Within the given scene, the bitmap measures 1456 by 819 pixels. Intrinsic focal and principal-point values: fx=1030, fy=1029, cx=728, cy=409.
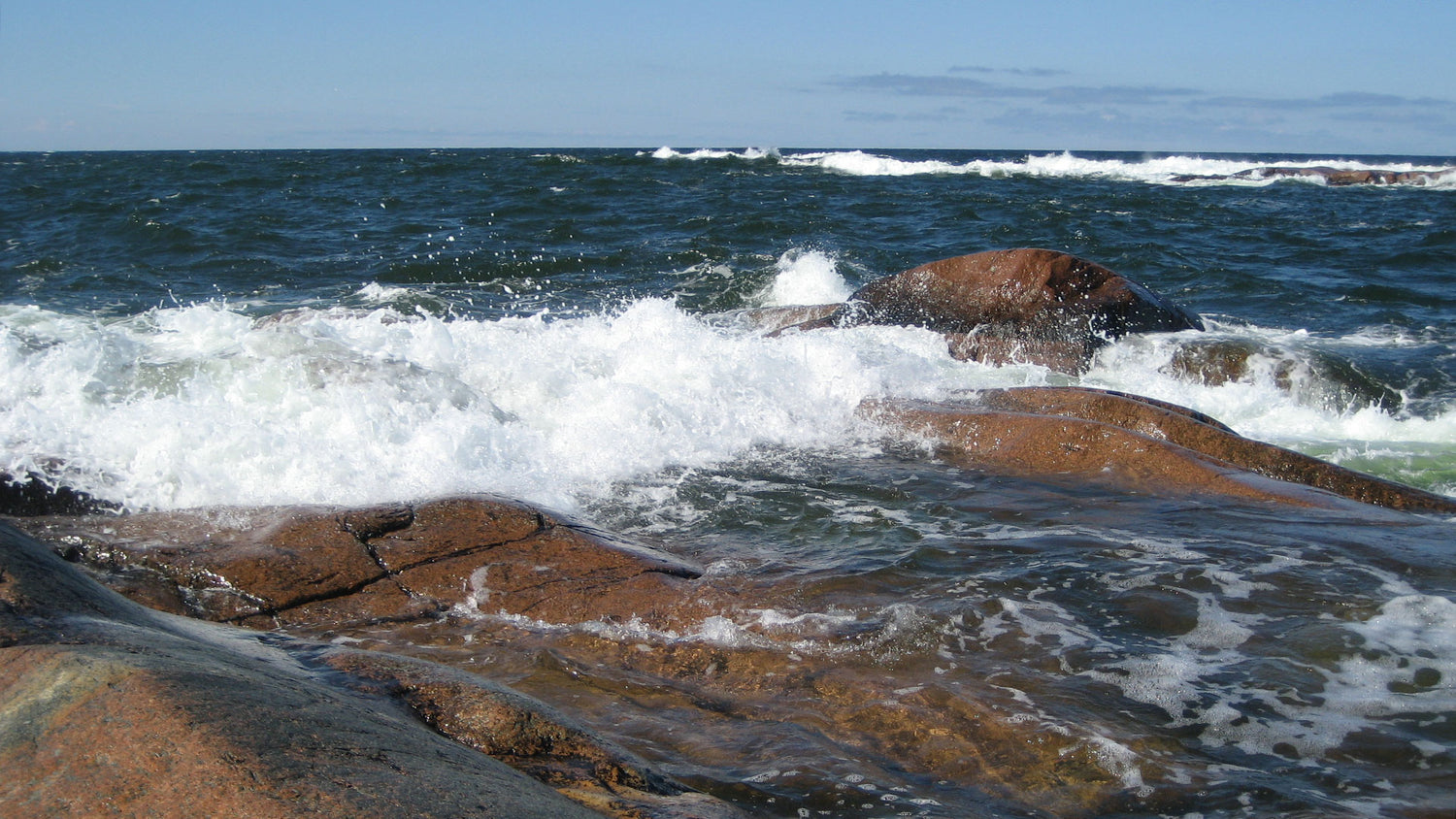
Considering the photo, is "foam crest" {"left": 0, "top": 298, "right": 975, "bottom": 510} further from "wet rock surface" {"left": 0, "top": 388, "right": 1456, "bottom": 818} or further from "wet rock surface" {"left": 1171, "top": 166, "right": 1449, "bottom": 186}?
"wet rock surface" {"left": 1171, "top": 166, "right": 1449, "bottom": 186}

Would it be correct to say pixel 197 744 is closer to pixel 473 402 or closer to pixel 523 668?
pixel 523 668

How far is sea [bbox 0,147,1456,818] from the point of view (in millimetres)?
2875

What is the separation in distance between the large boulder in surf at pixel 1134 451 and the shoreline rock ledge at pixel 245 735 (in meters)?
3.57

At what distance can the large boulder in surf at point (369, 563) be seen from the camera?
3.77 meters

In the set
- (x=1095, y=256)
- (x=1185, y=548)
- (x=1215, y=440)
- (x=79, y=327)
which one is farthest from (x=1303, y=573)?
(x=1095, y=256)

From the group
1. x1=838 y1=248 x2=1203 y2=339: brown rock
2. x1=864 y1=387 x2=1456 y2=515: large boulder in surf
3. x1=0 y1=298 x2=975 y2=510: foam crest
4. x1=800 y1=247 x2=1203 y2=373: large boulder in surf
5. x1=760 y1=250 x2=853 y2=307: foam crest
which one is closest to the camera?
x1=0 y1=298 x2=975 y2=510: foam crest

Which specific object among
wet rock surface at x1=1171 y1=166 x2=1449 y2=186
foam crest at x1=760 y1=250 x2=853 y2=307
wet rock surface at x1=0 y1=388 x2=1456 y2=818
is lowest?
wet rock surface at x1=0 y1=388 x2=1456 y2=818

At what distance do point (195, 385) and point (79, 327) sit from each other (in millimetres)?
5216

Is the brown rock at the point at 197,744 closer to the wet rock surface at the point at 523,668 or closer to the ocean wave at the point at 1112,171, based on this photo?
the wet rock surface at the point at 523,668

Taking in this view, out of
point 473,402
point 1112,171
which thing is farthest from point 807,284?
point 1112,171

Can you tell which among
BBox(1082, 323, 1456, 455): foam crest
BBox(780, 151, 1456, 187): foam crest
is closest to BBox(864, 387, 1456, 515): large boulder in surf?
Answer: BBox(1082, 323, 1456, 455): foam crest

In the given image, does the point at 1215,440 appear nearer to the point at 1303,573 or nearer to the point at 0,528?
the point at 1303,573

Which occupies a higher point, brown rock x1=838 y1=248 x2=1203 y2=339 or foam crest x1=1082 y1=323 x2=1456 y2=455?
brown rock x1=838 y1=248 x2=1203 y2=339

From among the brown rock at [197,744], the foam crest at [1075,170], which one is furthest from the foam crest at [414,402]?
the foam crest at [1075,170]
